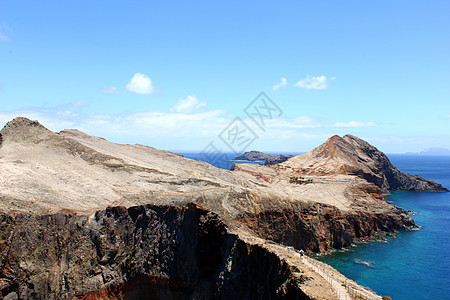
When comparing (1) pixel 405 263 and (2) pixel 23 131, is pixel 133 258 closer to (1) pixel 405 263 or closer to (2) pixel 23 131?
(2) pixel 23 131

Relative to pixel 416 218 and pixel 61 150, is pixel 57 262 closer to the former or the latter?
pixel 61 150

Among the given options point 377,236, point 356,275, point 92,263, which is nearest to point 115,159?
point 92,263

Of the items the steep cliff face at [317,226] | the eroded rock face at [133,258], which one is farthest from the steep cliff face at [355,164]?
the eroded rock face at [133,258]

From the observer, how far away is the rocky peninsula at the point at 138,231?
1465 inches

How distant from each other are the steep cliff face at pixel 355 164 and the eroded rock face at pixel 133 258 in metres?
78.0

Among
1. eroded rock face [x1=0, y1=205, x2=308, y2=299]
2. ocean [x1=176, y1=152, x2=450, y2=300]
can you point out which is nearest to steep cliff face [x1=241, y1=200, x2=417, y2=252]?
ocean [x1=176, y1=152, x2=450, y2=300]

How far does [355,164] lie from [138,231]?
10647 centimetres

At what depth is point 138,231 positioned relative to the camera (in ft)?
→ 149

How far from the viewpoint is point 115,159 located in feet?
216

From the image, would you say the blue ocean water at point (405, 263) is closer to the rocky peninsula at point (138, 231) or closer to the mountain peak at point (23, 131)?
the rocky peninsula at point (138, 231)

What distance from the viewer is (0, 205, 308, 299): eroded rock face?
122 feet

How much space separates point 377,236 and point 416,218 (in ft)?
94.7

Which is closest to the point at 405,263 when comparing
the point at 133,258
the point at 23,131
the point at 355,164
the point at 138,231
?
the point at 138,231

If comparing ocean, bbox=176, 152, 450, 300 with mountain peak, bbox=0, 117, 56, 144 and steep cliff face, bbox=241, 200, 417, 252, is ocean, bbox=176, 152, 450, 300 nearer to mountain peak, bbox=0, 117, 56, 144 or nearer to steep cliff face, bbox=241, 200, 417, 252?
steep cliff face, bbox=241, 200, 417, 252
